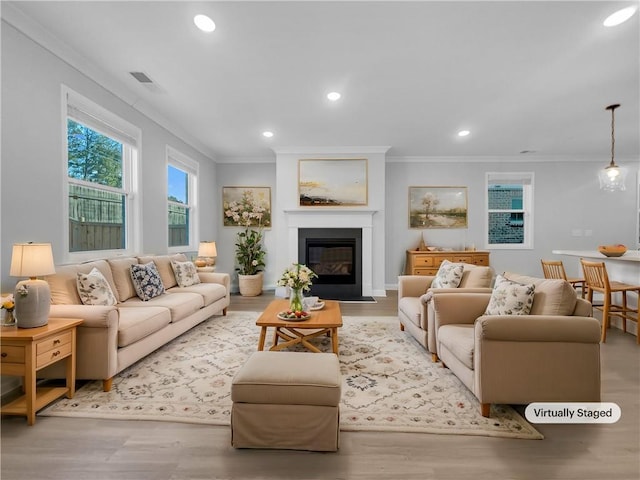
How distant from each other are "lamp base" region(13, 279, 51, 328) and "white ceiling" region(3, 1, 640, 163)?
196 centimetres

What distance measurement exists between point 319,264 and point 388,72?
3.60 m

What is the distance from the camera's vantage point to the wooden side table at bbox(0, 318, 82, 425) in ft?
6.23

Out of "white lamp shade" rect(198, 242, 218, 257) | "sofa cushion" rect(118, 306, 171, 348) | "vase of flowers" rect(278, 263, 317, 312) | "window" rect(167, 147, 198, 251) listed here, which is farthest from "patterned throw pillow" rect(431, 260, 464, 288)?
"window" rect(167, 147, 198, 251)

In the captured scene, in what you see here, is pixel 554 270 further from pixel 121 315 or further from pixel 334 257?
pixel 121 315

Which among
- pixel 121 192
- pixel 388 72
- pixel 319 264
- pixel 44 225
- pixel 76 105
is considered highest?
pixel 388 72

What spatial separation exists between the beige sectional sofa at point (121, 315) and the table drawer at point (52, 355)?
0.13 m

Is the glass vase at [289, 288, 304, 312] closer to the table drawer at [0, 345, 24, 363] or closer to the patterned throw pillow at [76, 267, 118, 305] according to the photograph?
the patterned throw pillow at [76, 267, 118, 305]

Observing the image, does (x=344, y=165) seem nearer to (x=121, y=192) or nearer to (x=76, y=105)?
(x=121, y=192)

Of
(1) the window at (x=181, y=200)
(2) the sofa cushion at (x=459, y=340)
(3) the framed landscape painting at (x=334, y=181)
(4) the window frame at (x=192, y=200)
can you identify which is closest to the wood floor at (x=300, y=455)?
(2) the sofa cushion at (x=459, y=340)

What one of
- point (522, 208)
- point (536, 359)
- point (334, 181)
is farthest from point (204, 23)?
point (522, 208)

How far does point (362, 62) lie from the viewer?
2.89 m

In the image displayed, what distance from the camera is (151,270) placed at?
353 centimetres

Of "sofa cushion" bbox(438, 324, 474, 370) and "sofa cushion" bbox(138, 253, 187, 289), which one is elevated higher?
"sofa cushion" bbox(138, 253, 187, 289)

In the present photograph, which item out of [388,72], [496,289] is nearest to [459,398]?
[496,289]
